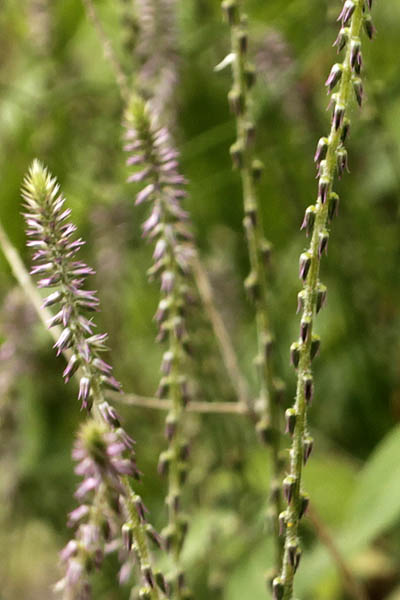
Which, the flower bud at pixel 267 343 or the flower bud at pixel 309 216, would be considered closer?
the flower bud at pixel 309 216

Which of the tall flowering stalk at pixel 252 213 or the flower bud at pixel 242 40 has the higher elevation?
the flower bud at pixel 242 40

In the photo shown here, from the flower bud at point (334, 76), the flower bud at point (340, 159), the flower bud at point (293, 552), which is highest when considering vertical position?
the flower bud at point (334, 76)

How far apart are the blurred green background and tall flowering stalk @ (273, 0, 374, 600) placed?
1.46 feet

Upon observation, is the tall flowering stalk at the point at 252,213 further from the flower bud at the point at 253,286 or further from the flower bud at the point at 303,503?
the flower bud at the point at 303,503

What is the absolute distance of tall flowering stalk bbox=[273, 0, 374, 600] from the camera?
41cm

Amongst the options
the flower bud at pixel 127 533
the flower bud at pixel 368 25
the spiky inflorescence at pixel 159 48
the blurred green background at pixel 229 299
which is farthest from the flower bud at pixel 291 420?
the spiky inflorescence at pixel 159 48

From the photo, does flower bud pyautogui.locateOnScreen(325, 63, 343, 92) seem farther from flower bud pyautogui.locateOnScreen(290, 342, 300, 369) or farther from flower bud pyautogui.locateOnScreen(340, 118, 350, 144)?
flower bud pyautogui.locateOnScreen(290, 342, 300, 369)

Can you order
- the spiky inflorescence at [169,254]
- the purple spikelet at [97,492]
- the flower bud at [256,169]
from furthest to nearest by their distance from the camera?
the flower bud at [256,169], the spiky inflorescence at [169,254], the purple spikelet at [97,492]

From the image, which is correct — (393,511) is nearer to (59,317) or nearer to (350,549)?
(350,549)

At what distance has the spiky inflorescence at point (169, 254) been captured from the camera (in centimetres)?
54

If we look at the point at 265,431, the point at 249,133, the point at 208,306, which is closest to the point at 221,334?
the point at 208,306

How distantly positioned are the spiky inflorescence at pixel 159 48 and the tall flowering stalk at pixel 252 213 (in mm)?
466

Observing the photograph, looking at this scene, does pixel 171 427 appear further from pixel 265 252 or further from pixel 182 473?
pixel 265 252

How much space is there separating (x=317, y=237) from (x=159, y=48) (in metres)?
0.76
